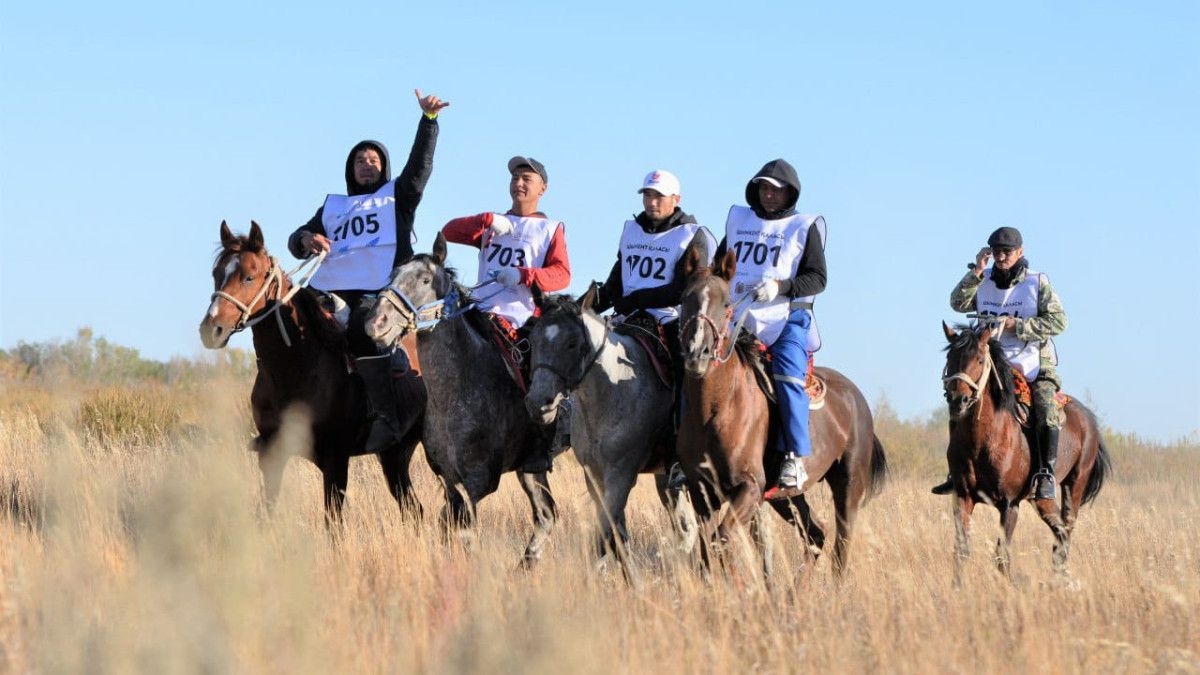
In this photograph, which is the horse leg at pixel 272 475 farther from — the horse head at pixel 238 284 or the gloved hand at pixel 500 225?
the gloved hand at pixel 500 225

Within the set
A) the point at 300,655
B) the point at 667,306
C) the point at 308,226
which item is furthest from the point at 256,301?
the point at 300,655

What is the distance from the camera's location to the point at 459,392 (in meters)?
9.87

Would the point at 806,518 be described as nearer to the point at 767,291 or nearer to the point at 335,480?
the point at 767,291

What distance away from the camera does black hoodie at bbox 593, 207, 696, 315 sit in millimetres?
9594

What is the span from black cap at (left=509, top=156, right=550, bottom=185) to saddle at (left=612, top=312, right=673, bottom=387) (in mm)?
1563

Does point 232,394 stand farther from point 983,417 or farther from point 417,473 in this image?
point 417,473

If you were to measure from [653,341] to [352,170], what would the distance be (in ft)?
11.0

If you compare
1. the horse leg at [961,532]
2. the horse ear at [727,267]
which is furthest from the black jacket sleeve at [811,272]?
the horse leg at [961,532]

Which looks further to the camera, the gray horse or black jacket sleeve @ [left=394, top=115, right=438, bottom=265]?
black jacket sleeve @ [left=394, top=115, right=438, bottom=265]

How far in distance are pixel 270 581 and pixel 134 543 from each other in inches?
104

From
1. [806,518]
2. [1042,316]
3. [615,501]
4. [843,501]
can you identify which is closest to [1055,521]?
[1042,316]

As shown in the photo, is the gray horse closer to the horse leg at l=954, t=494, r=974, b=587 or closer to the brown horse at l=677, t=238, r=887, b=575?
the brown horse at l=677, t=238, r=887, b=575

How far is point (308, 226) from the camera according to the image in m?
11.4

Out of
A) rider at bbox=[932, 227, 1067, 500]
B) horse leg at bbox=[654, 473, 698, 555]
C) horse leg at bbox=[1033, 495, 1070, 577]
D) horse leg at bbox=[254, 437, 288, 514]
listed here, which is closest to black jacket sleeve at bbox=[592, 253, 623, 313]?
horse leg at bbox=[654, 473, 698, 555]
